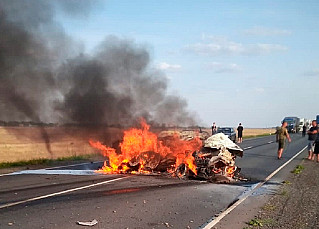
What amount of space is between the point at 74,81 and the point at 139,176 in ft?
20.3

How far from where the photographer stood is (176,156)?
12.6m

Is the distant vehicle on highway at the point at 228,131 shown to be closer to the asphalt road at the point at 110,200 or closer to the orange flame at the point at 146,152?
the orange flame at the point at 146,152

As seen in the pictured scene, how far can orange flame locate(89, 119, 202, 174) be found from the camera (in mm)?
12766

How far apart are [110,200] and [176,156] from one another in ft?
15.1

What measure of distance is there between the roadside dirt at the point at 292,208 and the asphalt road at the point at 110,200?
0.87 meters

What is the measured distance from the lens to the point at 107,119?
56.1 ft

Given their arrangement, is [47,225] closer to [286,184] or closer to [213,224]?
[213,224]

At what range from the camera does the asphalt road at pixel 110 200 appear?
654 cm

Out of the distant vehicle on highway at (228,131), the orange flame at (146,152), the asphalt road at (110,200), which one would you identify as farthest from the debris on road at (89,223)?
the distant vehicle on highway at (228,131)

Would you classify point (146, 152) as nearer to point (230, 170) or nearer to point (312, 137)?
point (230, 170)

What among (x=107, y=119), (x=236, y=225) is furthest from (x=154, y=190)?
(x=107, y=119)

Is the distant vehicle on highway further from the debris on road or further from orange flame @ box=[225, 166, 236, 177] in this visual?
the debris on road

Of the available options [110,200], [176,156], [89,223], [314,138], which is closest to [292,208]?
[110,200]

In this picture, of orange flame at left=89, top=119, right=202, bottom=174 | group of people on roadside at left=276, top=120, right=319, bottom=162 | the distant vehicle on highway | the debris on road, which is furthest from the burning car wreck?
the distant vehicle on highway
